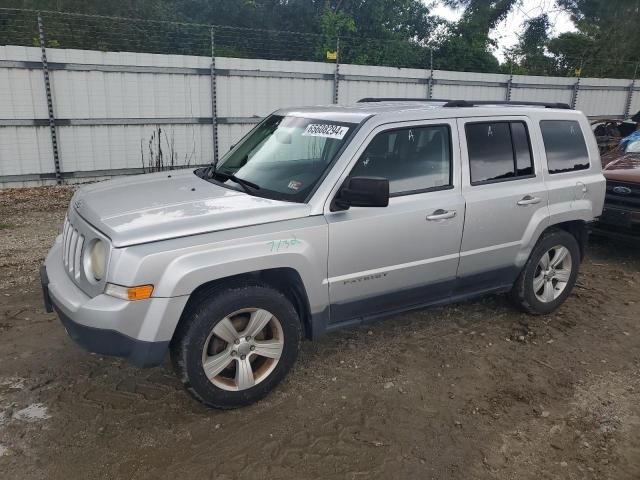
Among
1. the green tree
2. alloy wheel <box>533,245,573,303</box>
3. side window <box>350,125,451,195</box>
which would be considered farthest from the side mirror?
the green tree

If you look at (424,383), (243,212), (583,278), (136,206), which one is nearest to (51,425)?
(136,206)

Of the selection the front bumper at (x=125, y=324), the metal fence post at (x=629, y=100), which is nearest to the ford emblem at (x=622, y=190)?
the front bumper at (x=125, y=324)

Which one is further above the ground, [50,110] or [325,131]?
[325,131]

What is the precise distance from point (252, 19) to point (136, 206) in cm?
2314

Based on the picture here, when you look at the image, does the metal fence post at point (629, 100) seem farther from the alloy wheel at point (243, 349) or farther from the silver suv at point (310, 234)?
the alloy wheel at point (243, 349)

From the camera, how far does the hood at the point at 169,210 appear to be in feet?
10.1

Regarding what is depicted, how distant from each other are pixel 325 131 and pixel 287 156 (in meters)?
0.34

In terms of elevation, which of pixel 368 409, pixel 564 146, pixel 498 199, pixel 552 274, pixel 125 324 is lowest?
pixel 368 409

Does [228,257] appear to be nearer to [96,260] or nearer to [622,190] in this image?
[96,260]

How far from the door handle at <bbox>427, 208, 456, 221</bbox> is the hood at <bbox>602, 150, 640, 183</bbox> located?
3734 mm

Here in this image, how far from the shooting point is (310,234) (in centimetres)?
339

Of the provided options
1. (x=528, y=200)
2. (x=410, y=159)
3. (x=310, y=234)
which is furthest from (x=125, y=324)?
(x=528, y=200)

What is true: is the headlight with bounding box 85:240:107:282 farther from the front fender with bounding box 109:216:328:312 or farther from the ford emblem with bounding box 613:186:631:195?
the ford emblem with bounding box 613:186:631:195

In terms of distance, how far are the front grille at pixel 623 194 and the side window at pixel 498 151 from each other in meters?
2.71
